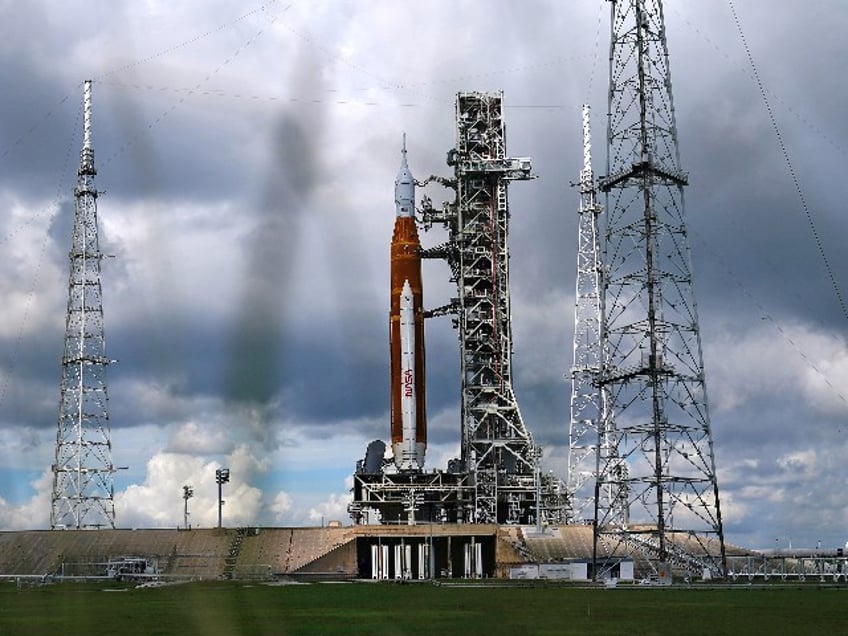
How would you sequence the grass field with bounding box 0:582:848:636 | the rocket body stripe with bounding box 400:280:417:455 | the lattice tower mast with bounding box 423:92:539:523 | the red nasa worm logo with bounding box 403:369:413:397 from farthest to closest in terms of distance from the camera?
the lattice tower mast with bounding box 423:92:539:523 → the red nasa worm logo with bounding box 403:369:413:397 → the rocket body stripe with bounding box 400:280:417:455 → the grass field with bounding box 0:582:848:636

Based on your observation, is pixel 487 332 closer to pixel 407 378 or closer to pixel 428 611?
pixel 407 378

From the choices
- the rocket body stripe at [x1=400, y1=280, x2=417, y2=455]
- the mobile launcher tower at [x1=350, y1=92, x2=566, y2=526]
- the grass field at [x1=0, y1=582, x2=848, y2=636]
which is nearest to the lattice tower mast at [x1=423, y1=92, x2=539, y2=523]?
the mobile launcher tower at [x1=350, y1=92, x2=566, y2=526]

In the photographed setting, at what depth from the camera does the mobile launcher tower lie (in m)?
162

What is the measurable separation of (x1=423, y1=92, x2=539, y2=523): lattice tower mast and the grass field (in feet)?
198

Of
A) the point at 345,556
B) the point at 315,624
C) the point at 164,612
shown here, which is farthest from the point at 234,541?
the point at 315,624

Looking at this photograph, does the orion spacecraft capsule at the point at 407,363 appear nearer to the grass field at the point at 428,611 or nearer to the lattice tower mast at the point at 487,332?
the lattice tower mast at the point at 487,332

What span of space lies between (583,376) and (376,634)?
107 meters

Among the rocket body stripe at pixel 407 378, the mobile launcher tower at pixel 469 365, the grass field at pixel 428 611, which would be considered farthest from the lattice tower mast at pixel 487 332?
the grass field at pixel 428 611

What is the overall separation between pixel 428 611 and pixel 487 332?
99938mm

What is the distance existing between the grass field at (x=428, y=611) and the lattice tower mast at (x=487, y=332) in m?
60.3

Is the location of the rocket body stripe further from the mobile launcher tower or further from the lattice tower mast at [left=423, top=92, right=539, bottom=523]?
the lattice tower mast at [left=423, top=92, right=539, bottom=523]

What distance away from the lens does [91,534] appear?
512 feet

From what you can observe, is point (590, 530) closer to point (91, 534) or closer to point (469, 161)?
point (469, 161)

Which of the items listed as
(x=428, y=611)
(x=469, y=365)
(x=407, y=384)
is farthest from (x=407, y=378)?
(x=428, y=611)
